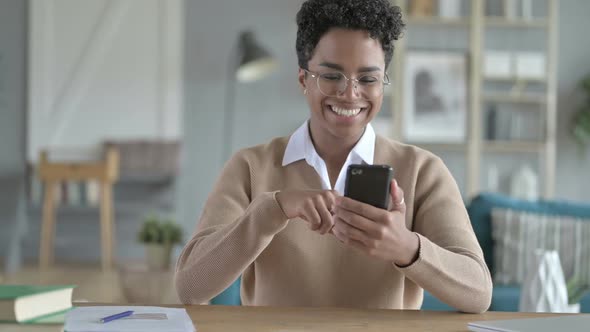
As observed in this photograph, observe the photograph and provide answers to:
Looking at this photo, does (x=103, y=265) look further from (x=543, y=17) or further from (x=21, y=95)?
(x=543, y=17)

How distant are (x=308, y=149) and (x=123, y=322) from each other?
27.2 inches

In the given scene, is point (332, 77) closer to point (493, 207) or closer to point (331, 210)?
point (331, 210)

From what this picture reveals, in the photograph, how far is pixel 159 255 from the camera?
15.6 ft

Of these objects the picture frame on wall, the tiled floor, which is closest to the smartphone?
the tiled floor

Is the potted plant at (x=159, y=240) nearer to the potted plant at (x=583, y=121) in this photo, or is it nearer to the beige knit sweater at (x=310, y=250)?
the beige knit sweater at (x=310, y=250)

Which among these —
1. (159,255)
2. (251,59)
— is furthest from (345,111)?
(251,59)

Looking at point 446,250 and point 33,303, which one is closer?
point 33,303

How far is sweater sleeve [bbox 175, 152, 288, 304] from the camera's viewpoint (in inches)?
60.3

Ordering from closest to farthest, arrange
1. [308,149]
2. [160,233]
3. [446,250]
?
[446,250] → [308,149] → [160,233]

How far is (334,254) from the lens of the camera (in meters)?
1.74

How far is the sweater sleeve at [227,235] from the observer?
153 cm

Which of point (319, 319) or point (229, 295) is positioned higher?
point (319, 319)

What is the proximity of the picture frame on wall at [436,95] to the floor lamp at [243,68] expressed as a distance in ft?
3.54

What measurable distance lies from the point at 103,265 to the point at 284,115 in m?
1.78
